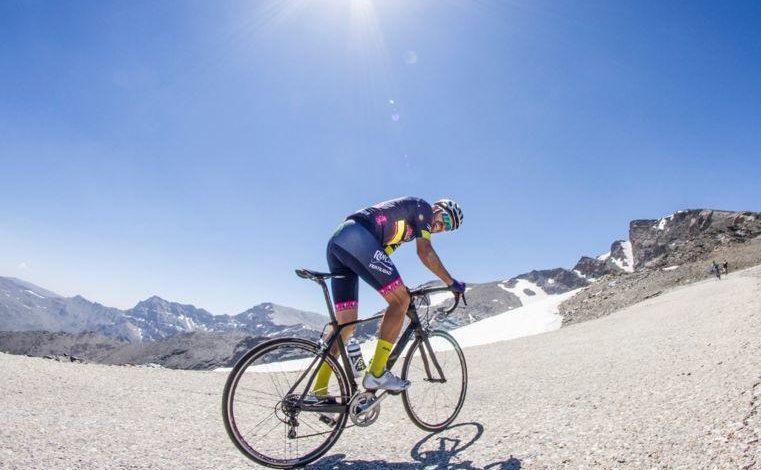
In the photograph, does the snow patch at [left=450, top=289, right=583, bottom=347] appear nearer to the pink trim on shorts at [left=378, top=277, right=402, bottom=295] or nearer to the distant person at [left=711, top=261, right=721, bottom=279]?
the distant person at [left=711, top=261, right=721, bottom=279]

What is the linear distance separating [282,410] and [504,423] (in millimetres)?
3146

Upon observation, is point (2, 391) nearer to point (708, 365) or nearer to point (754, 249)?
point (708, 365)

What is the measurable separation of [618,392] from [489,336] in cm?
5959

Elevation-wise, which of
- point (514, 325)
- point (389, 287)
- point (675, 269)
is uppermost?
point (389, 287)

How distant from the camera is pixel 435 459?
4691 millimetres

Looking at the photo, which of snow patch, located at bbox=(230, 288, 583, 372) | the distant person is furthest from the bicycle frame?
snow patch, located at bbox=(230, 288, 583, 372)

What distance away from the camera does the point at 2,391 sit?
784cm

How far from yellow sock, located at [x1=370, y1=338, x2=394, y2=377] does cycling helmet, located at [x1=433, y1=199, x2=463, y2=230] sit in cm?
210

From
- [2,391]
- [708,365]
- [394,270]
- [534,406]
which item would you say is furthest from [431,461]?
[2,391]

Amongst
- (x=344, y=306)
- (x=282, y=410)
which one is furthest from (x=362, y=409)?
(x=344, y=306)

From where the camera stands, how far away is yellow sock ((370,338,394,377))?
196 inches

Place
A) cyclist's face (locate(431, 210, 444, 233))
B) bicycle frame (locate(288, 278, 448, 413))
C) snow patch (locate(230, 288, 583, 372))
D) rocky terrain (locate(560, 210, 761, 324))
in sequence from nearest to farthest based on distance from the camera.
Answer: bicycle frame (locate(288, 278, 448, 413))
cyclist's face (locate(431, 210, 444, 233))
rocky terrain (locate(560, 210, 761, 324))
snow patch (locate(230, 288, 583, 372))

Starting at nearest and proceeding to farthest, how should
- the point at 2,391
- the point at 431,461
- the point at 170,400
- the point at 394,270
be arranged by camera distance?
the point at 431,461
the point at 394,270
the point at 2,391
the point at 170,400

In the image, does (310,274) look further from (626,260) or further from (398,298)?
(626,260)
